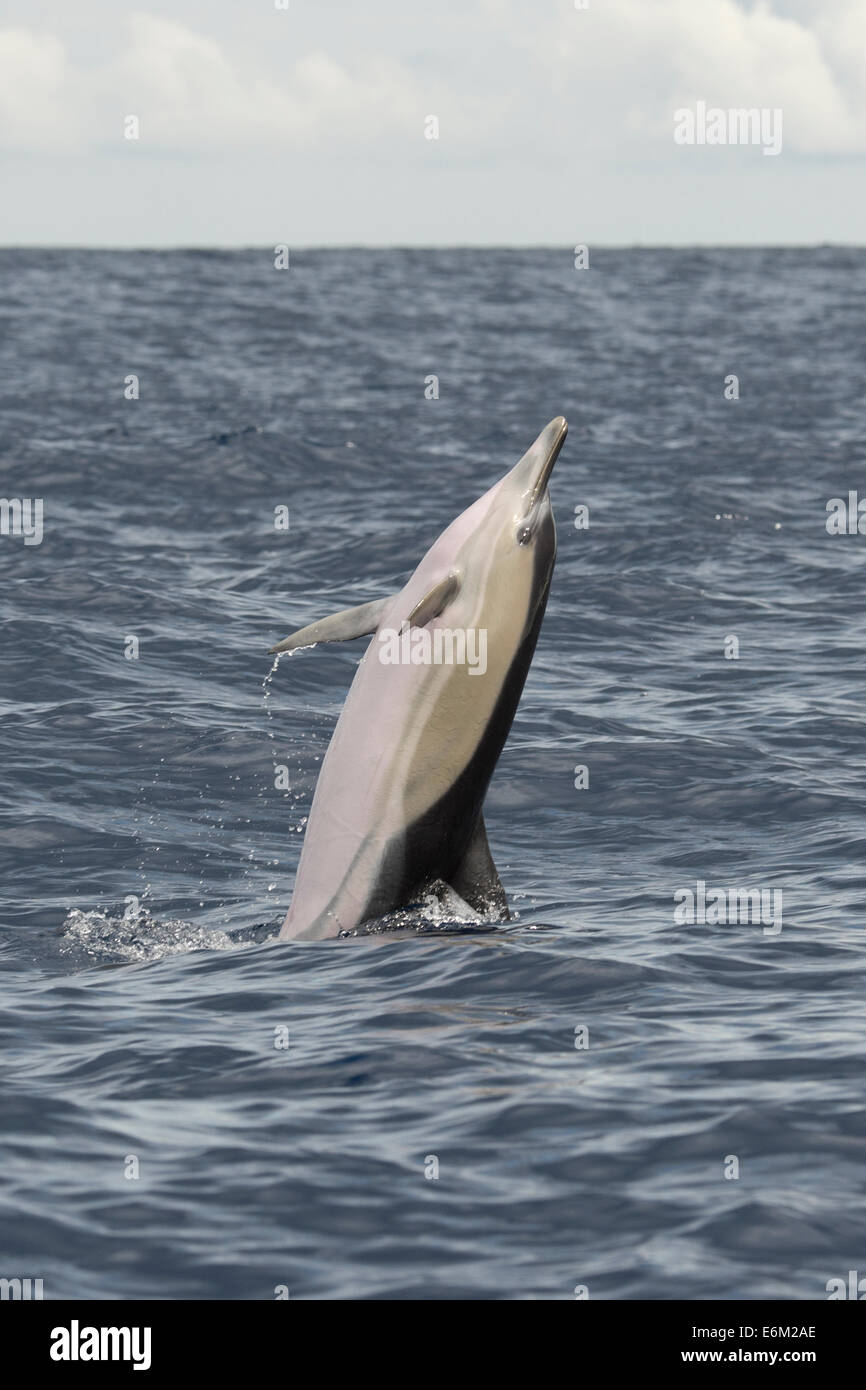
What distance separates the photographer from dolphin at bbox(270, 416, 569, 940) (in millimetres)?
13203

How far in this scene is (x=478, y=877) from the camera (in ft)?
45.0

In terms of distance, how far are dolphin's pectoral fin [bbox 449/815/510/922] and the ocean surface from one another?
353mm

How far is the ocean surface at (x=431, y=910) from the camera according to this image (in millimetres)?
9359

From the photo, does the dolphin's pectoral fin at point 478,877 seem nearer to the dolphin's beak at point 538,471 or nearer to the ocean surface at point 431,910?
the ocean surface at point 431,910

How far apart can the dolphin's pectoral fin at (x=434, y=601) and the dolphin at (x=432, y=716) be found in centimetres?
1

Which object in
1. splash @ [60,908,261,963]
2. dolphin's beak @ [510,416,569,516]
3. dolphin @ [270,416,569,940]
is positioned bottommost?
splash @ [60,908,261,963]

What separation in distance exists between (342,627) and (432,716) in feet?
3.06

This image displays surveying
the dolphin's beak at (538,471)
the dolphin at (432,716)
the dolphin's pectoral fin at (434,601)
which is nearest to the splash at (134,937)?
the dolphin at (432,716)

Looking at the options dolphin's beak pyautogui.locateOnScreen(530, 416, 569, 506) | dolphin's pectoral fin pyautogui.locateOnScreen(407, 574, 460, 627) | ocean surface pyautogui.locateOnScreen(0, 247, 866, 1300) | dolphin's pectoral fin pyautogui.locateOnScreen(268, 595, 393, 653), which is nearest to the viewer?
ocean surface pyautogui.locateOnScreen(0, 247, 866, 1300)

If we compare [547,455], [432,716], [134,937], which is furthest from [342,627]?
[134,937]

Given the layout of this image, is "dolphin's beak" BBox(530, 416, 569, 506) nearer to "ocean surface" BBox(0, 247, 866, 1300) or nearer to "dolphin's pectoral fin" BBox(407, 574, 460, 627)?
"dolphin's pectoral fin" BBox(407, 574, 460, 627)

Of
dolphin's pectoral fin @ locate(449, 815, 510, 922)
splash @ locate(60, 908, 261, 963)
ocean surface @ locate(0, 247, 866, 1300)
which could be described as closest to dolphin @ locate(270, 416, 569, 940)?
dolphin's pectoral fin @ locate(449, 815, 510, 922)

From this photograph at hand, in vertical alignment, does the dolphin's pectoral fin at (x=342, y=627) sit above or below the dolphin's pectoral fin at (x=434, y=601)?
below
